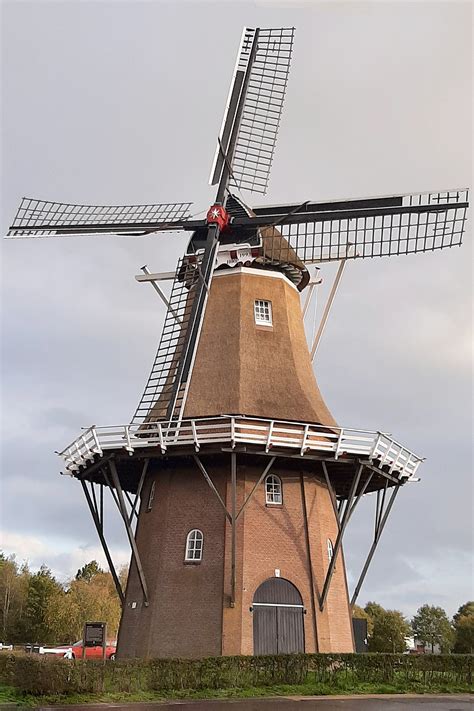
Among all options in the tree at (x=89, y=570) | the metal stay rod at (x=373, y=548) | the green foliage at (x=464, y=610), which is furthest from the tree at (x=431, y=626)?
the metal stay rod at (x=373, y=548)

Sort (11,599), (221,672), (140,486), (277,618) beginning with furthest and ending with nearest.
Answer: (11,599) → (140,486) → (277,618) → (221,672)

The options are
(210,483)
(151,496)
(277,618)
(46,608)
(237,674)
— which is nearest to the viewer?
(237,674)

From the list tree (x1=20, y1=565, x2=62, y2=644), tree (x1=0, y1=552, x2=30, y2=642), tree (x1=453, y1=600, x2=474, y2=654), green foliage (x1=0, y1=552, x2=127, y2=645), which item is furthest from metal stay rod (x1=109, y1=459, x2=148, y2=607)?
tree (x1=453, y1=600, x2=474, y2=654)

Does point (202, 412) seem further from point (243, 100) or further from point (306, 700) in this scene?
point (243, 100)

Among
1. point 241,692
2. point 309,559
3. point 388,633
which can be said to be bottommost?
point 241,692

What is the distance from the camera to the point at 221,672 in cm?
1586

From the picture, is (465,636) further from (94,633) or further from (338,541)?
(94,633)

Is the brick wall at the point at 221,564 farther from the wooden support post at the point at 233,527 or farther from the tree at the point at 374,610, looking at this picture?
the tree at the point at 374,610

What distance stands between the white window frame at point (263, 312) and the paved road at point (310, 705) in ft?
36.2

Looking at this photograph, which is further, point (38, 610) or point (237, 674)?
point (38, 610)

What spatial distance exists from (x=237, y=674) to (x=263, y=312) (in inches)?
429

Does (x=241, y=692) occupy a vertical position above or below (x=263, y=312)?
below

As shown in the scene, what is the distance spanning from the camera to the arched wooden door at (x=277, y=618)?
1881 centimetres

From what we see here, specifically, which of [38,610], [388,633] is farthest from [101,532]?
[388,633]
